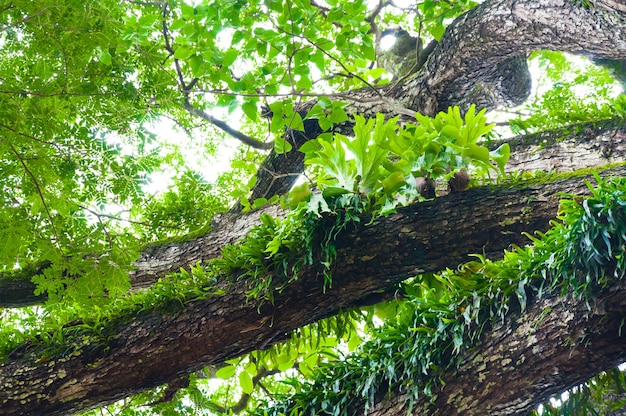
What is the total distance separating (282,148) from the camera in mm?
3631

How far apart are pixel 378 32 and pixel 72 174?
12.4 ft

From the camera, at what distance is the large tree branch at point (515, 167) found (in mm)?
3023

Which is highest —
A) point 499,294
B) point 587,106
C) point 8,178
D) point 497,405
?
point 8,178

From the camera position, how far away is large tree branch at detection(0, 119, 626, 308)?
3.02 meters

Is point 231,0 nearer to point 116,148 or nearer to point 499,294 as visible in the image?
point 116,148

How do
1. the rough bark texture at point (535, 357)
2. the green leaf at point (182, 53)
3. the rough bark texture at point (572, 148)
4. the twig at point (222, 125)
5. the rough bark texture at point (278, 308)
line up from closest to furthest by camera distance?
the rough bark texture at point (535, 357)
the rough bark texture at point (278, 308)
the rough bark texture at point (572, 148)
the green leaf at point (182, 53)
the twig at point (222, 125)

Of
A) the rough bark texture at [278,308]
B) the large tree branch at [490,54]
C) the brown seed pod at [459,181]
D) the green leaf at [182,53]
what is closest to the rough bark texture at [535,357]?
the rough bark texture at [278,308]

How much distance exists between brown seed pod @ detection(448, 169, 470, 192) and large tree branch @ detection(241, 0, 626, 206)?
0.57 metres

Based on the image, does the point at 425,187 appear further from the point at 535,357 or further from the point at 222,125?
the point at 222,125

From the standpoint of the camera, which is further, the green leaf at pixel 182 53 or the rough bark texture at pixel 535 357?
the green leaf at pixel 182 53

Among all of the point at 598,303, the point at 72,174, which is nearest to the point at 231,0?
the point at 72,174

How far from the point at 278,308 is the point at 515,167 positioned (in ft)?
5.02

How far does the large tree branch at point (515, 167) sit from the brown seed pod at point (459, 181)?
72 centimetres

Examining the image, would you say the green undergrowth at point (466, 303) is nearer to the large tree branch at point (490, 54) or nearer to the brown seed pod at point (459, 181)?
the brown seed pod at point (459, 181)
